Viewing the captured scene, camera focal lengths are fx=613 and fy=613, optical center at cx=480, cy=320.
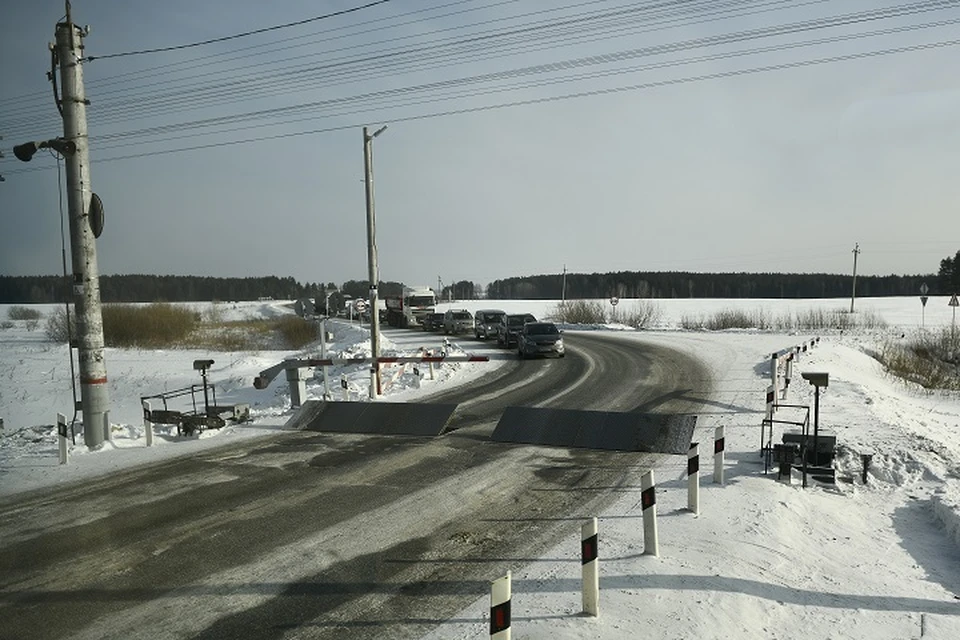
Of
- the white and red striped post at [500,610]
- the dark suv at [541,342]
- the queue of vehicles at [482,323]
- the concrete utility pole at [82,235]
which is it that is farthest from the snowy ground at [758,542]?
the queue of vehicles at [482,323]

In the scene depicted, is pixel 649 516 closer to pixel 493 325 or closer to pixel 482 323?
pixel 493 325

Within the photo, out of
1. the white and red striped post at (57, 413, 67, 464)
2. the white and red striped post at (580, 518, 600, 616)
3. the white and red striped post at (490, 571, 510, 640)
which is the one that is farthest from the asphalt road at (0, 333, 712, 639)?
the white and red striped post at (57, 413, 67, 464)

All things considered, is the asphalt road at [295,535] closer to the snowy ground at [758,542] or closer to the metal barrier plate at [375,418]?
the metal barrier plate at [375,418]

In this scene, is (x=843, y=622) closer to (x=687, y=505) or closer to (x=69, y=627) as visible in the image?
(x=687, y=505)

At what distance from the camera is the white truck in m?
50.8

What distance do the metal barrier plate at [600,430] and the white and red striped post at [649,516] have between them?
4809mm

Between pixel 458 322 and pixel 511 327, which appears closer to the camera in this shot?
pixel 511 327

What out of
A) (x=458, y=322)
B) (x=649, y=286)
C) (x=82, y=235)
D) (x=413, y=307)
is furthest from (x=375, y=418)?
(x=649, y=286)

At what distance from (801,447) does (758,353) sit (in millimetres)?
18815

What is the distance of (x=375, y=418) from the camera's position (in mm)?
13672

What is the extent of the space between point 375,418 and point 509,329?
19178mm

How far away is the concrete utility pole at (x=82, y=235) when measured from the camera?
39.4ft

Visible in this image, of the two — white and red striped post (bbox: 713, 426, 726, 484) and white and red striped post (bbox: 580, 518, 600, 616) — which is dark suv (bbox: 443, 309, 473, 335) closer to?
white and red striped post (bbox: 713, 426, 726, 484)

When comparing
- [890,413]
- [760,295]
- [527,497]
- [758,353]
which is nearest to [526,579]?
[527,497]
